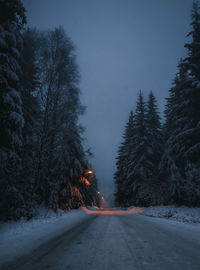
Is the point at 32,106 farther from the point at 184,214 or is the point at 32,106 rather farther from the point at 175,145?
the point at 184,214

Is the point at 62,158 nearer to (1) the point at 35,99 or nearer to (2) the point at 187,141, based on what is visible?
(1) the point at 35,99

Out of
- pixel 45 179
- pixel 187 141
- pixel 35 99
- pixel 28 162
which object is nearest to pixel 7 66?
pixel 35 99

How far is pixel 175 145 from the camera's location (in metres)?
15.1

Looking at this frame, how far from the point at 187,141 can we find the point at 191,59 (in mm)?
6954

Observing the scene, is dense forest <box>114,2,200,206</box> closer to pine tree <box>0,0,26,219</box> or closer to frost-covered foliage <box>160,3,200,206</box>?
frost-covered foliage <box>160,3,200,206</box>

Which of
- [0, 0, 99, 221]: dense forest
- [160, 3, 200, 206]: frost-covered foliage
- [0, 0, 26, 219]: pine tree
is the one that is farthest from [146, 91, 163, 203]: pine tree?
[0, 0, 26, 219]: pine tree

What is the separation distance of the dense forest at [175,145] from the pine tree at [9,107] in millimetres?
12036

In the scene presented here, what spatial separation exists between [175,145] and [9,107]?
1417 cm

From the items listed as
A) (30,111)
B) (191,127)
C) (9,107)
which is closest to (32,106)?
(30,111)

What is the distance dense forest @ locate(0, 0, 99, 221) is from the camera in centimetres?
718

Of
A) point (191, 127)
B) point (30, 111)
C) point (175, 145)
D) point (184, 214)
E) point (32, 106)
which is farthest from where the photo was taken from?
point (175, 145)

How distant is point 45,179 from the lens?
12.8m

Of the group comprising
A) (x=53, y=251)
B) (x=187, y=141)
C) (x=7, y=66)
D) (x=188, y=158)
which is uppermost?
(x=7, y=66)

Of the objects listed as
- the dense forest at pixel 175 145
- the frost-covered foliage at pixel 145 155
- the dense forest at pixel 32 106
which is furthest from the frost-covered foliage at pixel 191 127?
the dense forest at pixel 32 106
